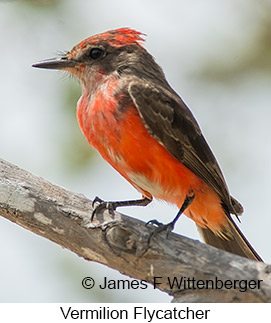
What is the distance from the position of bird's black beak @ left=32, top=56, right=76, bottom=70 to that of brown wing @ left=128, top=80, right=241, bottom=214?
882mm

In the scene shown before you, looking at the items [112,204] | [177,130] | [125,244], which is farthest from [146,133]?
[125,244]

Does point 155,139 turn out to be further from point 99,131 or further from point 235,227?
point 235,227

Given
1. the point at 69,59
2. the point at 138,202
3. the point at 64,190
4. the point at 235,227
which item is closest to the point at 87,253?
the point at 64,190

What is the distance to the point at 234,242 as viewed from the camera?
6484mm

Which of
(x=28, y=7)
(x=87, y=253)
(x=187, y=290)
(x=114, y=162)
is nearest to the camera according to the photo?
(x=187, y=290)

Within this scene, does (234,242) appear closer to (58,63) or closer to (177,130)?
(177,130)

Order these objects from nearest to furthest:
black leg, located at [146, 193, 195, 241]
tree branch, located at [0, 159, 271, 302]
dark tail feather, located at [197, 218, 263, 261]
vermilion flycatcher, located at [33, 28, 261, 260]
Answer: tree branch, located at [0, 159, 271, 302] → black leg, located at [146, 193, 195, 241] → vermilion flycatcher, located at [33, 28, 261, 260] → dark tail feather, located at [197, 218, 263, 261]

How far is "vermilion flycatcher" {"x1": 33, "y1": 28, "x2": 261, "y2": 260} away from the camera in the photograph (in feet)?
19.3

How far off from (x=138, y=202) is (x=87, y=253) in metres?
1.37

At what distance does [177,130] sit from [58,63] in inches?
57.6

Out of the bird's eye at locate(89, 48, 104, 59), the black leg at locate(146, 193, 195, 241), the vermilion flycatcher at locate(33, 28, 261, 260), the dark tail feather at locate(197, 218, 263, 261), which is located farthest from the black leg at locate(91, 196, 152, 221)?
the bird's eye at locate(89, 48, 104, 59)

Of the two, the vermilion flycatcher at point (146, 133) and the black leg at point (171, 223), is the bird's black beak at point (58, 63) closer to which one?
the vermilion flycatcher at point (146, 133)

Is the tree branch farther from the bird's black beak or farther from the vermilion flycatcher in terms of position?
the bird's black beak

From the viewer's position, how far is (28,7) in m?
7.93
